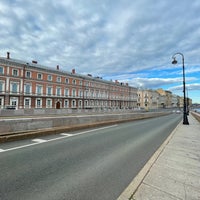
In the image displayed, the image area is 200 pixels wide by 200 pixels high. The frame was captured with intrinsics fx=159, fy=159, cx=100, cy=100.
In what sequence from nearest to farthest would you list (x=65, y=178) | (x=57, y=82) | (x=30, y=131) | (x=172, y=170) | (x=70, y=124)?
(x=65, y=178) < (x=172, y=170) < (x=30, y=131) < (x=70, y=124) < (x=57, y=82)

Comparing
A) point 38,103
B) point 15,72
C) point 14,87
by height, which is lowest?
point 38,103

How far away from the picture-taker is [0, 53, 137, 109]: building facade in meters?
45.2

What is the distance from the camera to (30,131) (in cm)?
849

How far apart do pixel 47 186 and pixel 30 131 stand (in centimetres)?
557

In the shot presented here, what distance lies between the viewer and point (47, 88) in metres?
54.6

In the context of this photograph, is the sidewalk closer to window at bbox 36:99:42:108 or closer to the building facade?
the building facade

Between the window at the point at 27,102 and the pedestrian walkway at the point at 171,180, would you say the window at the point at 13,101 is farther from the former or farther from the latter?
the pedestrian walkway at the point at 171,180

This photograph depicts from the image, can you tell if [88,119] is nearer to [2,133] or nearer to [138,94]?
[2,133]

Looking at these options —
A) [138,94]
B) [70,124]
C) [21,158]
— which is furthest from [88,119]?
[138,94]

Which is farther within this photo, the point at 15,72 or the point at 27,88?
the point at 27,88

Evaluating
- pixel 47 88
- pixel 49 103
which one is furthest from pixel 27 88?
pixel 49 103

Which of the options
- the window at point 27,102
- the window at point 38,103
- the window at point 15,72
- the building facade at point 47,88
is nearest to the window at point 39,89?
the building facade at point 47,88

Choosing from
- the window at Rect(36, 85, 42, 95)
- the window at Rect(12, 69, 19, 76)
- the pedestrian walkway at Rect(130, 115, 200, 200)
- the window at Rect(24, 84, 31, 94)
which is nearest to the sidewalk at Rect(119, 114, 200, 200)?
the pedestrian walkway at Rect(130, 115, 200, 200)

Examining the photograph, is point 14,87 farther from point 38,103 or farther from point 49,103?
point 49,103
